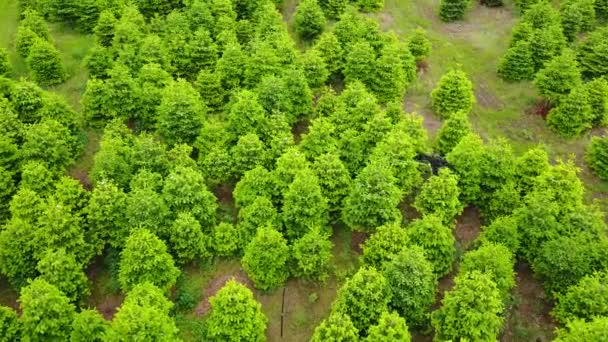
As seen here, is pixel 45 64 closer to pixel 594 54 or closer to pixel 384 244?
pixel 384 244

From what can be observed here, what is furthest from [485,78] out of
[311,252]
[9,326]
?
[9,326]

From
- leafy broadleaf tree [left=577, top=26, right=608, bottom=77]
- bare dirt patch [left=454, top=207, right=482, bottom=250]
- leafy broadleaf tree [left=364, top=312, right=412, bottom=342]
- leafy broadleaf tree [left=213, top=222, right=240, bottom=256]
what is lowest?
bare dirt patch [left=454, top=207, right=482, bottom=250]

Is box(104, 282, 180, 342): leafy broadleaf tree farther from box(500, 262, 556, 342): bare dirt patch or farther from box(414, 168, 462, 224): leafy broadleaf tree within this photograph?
box(500, 262, 556, 342): bare dirt patch

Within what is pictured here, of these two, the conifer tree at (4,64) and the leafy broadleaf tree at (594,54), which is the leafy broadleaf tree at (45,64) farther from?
the leafy broadleaf tree at (594,54)

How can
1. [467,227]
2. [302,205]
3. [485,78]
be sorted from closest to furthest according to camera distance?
[302,205], [467,227], [485,78]

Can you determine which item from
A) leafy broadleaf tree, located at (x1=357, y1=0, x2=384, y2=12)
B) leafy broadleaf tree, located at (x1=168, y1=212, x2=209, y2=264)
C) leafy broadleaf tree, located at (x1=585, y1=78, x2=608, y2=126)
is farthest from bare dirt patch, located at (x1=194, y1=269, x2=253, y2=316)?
leafy broadleaf tree, located at (x1=357, y1=0, x2=384, y2=12)

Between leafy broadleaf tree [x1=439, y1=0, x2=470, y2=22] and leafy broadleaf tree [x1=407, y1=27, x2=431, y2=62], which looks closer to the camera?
leafy broadleaf tree [x1=407, y1=27, x2=431, y2=62]

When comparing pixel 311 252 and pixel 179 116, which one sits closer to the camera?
pixel 311 252

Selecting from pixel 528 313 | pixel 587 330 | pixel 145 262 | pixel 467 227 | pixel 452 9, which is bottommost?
pixel 528 313
